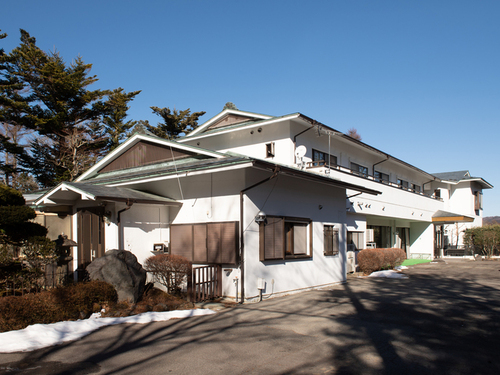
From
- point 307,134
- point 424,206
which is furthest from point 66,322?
point 424,206

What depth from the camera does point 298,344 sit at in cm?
602

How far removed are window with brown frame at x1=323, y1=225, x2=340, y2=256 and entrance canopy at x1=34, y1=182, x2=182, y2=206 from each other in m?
5.20

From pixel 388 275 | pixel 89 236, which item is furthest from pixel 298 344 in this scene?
pixel 388 275

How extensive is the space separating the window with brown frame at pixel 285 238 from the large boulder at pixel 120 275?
3.23 meters

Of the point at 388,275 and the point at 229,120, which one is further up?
the point at 229,120

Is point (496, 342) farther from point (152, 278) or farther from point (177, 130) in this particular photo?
point (177, 130)

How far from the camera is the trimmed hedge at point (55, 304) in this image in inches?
251

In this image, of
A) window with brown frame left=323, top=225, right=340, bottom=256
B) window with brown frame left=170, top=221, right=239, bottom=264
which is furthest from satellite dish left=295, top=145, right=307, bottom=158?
window with brown frame left=170, top=221, right=239, bottom=264

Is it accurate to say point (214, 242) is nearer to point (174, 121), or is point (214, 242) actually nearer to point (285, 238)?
point (285, 238)

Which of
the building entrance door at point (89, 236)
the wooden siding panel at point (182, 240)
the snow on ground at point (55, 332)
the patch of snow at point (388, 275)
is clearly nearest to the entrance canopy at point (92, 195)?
the building entrance door at point (89, 236)

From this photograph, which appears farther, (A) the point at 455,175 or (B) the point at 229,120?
(A) the point at 455,175

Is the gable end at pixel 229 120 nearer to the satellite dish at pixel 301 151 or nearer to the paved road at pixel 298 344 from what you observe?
the satellite dish at pixel 301 151

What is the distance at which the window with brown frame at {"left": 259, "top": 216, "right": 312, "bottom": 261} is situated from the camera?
34.0 feet

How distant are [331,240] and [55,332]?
31.0 ft
